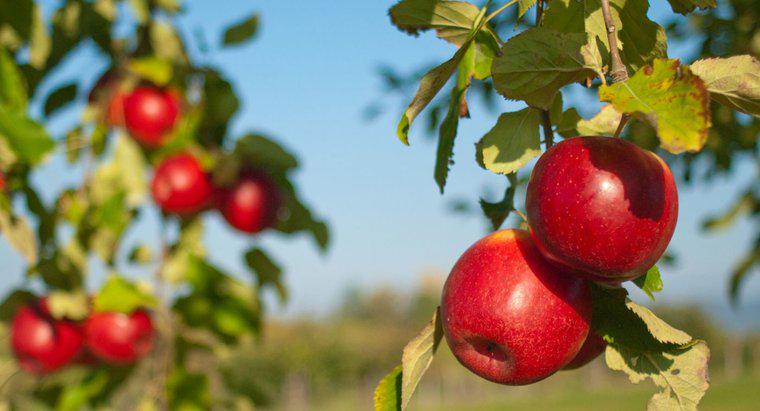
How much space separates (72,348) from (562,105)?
1416 mm

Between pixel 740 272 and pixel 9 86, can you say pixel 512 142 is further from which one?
pixel 740 272

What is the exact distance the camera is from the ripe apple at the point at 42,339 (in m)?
1.58

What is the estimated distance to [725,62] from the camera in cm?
51

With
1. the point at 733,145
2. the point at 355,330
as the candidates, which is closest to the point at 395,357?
the point at 355,330

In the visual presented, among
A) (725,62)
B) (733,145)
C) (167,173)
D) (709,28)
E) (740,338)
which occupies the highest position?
(725,62)

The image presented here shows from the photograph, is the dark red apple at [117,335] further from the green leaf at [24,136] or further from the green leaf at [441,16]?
the green leaf at [441,16]

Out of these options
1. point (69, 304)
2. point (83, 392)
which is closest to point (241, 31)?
point (69, 304)

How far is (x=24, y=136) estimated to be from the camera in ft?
4.08

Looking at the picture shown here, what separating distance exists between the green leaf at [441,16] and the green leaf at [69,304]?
4.07 feet

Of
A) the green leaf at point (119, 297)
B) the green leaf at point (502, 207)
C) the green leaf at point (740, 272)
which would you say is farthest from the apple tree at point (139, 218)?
the green leaf at point (740, 272)

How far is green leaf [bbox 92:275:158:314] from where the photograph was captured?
1.55 metres

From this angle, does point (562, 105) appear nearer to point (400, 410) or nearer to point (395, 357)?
point (400, 410)

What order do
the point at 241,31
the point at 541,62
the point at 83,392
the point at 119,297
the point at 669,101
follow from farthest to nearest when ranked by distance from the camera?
1. the point at 241,31
2. the point at 83,392
3. the point at 119,297
4. the point at 541,62
5. the point at 669,101

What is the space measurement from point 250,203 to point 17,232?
0.50m
